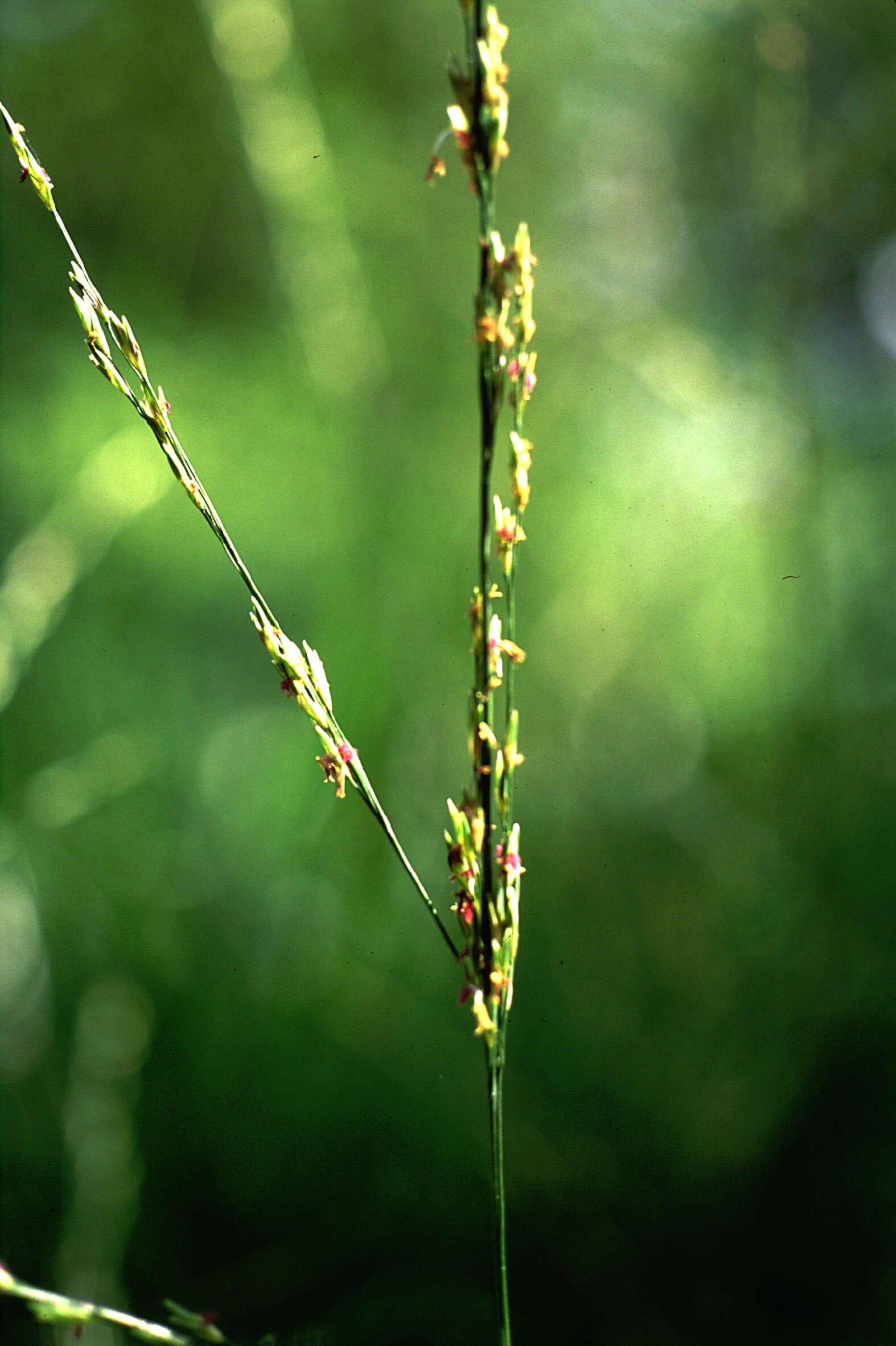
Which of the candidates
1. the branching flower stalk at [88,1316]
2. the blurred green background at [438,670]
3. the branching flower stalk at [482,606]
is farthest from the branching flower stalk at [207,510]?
the blurred green background at [438,670]

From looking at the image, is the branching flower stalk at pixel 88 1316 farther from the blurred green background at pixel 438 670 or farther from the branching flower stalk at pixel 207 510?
the blurred green background at pixel 438 670

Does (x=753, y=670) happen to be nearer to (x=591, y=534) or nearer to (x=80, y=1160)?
(x=591, y=534)

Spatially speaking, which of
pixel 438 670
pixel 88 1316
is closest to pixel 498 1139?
pixel 88 1316

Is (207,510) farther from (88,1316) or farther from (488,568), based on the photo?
(88,1316)

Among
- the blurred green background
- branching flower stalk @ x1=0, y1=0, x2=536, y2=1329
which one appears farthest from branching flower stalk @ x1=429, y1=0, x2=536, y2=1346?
the blurred green background

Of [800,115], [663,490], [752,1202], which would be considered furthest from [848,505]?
[752,1202]

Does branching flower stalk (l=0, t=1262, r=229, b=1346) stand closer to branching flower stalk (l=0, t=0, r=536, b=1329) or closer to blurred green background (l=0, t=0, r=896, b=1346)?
branching flower stalk (l=0, t=0, r=536, b=1329)
